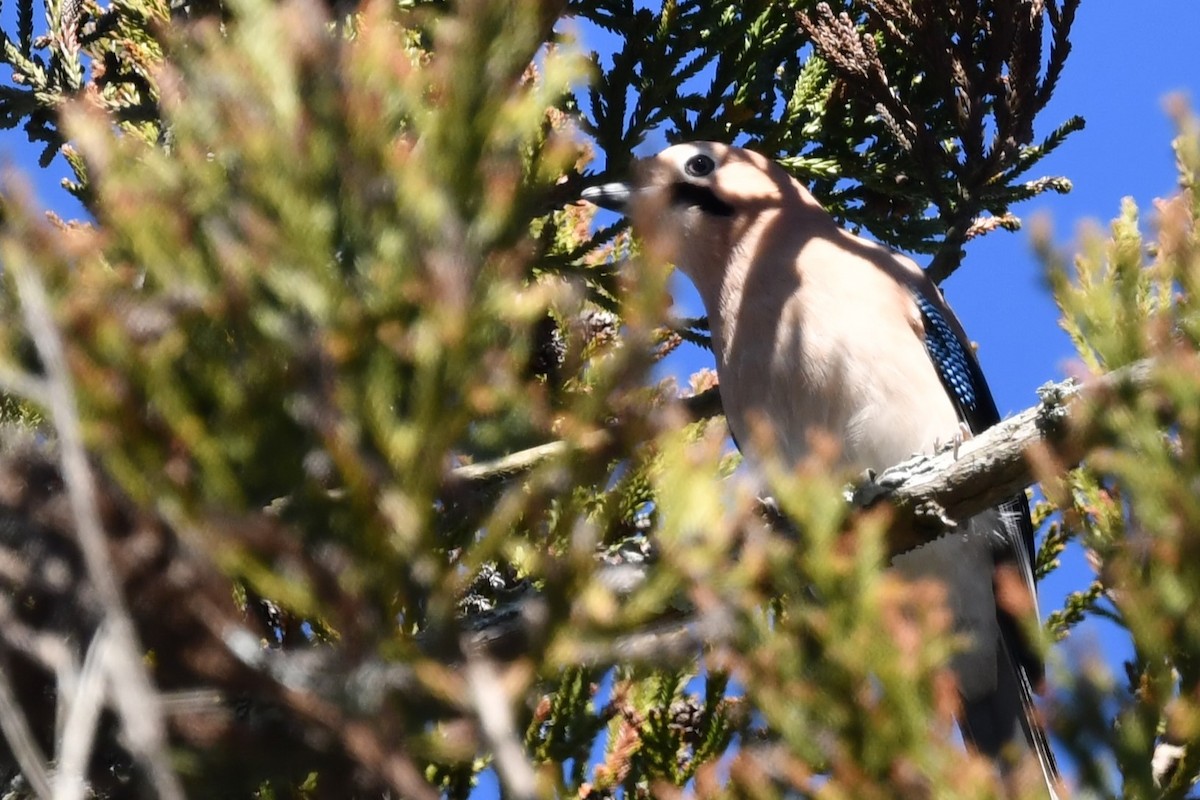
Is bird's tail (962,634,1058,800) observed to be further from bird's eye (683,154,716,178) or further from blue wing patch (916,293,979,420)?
bird's eye (683,154,716,178)

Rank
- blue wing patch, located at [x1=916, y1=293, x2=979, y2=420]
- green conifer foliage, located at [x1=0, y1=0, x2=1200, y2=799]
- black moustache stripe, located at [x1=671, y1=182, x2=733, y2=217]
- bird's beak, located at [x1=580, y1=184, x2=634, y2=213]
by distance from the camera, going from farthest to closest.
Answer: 1. black moustache stripe, located at [x1=671, y1=182, x2=733, y2=217]
2. blue wing patch, located at [x1=916, y1=293, x2=979, y2=420]
3. bird's beak, located at [x1=580, y1=184, x2=634, y2=213]
4. green conifer foliage, located at [x1=0, y1=0, x2=1200, y2=799]

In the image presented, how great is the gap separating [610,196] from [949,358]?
1260 millimetres

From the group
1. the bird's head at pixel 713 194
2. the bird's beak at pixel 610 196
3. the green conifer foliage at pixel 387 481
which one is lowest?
the green conifer foliage at pixel 387 481

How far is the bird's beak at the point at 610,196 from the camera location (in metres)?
4.04

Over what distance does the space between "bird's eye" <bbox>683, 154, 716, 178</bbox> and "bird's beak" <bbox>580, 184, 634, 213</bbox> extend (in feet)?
1.92

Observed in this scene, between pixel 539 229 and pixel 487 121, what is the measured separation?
2537 millimetres

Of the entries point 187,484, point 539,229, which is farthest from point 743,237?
point 187,484

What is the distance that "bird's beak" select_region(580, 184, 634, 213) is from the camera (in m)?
4.04

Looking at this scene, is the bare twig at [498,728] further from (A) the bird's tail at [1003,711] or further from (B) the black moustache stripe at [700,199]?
(B) the black moustache stripe at [700,199]

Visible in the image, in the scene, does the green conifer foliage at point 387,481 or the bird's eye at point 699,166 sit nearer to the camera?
the green conifer foliage at point 387,481

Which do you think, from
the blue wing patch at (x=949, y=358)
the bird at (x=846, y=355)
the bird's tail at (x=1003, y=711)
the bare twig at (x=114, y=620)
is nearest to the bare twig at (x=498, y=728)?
the bare twig at (x=114, y=620)

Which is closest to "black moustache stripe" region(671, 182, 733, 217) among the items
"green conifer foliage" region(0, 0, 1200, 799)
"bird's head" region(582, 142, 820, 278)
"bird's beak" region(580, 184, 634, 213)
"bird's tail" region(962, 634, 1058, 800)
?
"bird's head" region(582, 142, 820, 278)

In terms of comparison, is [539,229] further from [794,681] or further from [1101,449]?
[794,681]

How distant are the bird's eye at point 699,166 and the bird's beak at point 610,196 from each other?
1.92 feet
